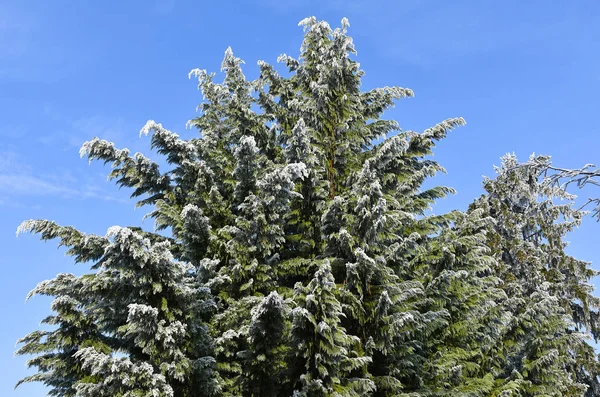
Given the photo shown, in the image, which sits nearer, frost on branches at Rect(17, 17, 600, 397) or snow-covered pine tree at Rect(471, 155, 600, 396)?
frost on branches at Rect(17, 17, 600, 397)

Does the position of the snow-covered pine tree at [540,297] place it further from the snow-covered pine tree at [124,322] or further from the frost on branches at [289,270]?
the snow-covered pine tree at [124,322]

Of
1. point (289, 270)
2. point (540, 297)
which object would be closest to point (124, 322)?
point (289, 270)

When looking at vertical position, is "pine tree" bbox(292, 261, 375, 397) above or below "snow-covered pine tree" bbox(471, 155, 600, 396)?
below

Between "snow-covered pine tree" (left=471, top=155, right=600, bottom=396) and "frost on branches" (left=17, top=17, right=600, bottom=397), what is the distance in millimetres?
156

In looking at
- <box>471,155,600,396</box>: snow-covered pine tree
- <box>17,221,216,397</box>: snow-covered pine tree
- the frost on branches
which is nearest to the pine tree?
the frost on branches

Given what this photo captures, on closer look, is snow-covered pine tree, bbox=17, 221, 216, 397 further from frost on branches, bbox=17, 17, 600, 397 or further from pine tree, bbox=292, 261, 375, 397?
pine tree, bbox=292, 261, 375, 397

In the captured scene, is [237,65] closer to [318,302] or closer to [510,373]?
[318,302]

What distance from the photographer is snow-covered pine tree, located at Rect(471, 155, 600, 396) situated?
1506cm

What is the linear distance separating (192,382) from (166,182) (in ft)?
15.3

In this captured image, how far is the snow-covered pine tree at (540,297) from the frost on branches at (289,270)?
0.51 ft

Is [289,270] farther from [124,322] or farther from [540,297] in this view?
[540,297]

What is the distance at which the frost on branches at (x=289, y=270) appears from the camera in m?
8.58

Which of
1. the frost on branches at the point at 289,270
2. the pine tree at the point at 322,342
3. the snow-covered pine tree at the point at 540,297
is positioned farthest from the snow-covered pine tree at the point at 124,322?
the snow-covered pine tree at the point at 540,297

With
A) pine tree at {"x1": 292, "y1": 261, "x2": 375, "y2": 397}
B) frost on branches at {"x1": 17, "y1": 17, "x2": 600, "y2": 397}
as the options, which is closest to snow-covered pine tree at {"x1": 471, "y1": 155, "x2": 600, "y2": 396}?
frost on branches at {"x1": 17, "y1": 17, "x2": 600, "y2": 397}
